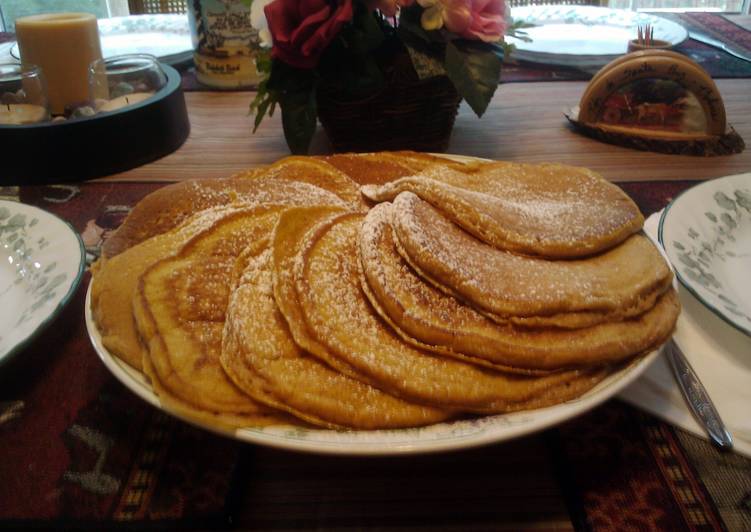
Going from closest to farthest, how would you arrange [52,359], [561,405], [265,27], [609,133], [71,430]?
[561,405]
[71,430]
[52,359]
[265,27]
[609,133]

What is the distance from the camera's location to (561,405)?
0.58 m

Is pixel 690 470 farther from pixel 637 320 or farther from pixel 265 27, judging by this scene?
pixel 265 27

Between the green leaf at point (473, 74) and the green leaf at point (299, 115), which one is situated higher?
the green leaf at point (473, 74)

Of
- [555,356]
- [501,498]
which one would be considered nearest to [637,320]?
[555,356]

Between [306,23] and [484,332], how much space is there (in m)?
0.76

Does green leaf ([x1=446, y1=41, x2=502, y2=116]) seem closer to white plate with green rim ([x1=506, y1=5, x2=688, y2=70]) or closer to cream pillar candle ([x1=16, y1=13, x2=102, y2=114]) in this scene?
white plate with green rim ([x1=506, y1=5, x2=688, y2=70])

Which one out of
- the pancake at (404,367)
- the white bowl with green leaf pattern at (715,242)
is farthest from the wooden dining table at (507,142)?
the pancake at (404,367)

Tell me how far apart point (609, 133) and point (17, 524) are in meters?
1.43

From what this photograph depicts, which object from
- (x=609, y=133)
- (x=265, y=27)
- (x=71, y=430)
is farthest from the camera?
(x=609, y=133)

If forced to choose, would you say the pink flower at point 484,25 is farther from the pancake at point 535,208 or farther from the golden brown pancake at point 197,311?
the golden brown pancake at point 197,311

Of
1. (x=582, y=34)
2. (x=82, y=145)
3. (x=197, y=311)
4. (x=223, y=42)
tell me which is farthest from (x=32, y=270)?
(x=582, y=34)

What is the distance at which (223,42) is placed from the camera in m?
1.67

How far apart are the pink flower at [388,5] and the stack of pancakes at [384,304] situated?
0.49 metres

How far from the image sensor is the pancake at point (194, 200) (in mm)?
850
